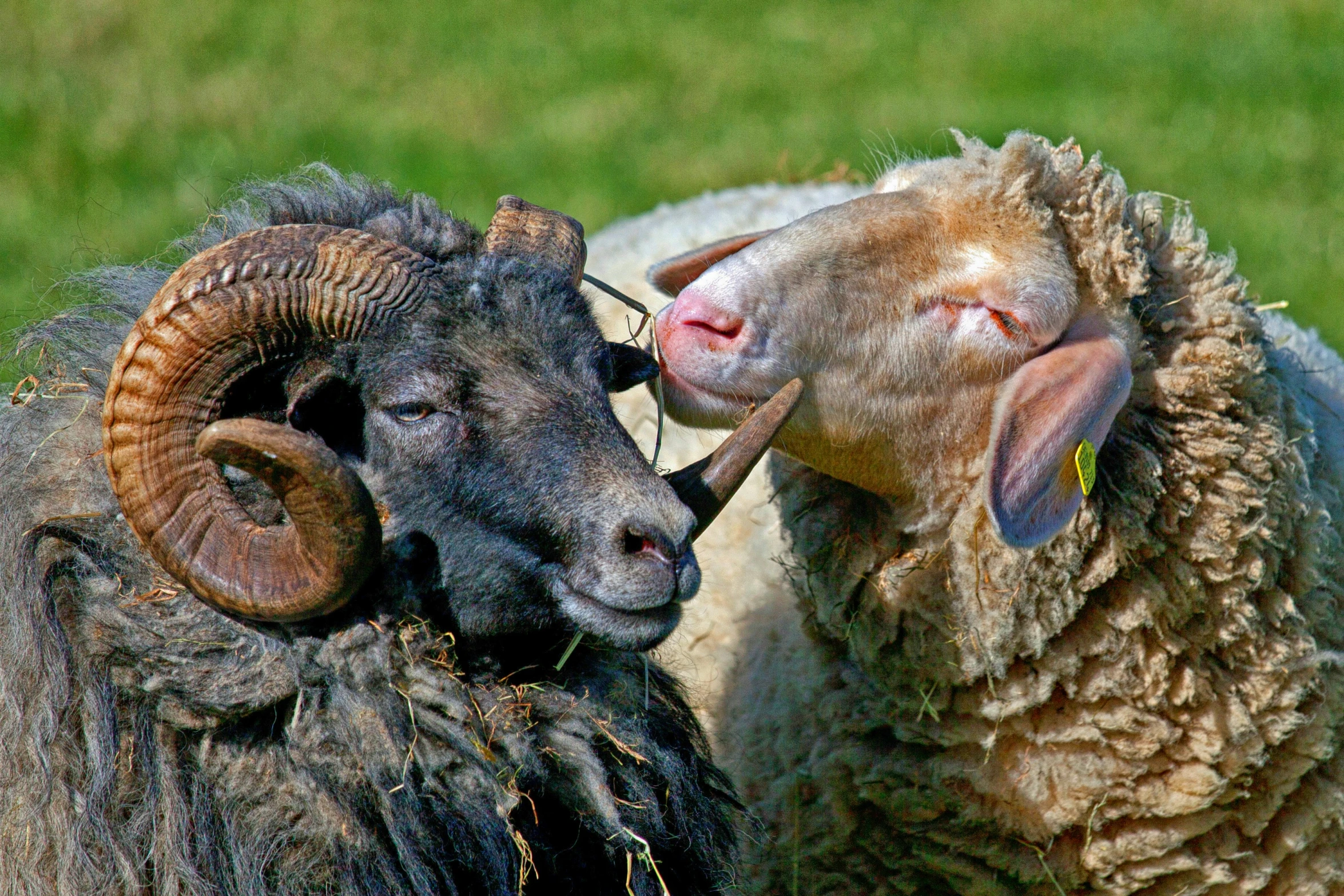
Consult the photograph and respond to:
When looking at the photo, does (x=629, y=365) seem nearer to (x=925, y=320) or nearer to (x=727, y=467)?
(x=727, y=467)

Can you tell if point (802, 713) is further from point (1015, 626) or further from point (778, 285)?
point (778, 285)

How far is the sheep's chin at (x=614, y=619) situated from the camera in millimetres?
2549

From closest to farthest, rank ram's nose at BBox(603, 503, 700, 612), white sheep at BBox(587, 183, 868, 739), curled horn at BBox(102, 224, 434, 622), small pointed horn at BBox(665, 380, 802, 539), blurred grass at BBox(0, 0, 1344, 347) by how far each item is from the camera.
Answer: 1. curled horn at BBox(102, 224, 434, 622)
2. ram's nose at BBox(603, 503, 700, 612)
3. small pointed horn at BBox(665, 380, 802, 539)
4. white sheep at BBox(587, 183, 868, 739)
5. blurred grass at BBox(0, 0, 1344, 347)

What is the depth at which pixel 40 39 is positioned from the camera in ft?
34.5

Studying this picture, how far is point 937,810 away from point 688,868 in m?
0.79

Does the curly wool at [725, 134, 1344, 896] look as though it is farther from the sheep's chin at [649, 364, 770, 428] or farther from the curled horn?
the curled horn

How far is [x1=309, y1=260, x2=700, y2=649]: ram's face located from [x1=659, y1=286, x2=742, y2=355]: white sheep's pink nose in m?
0.56

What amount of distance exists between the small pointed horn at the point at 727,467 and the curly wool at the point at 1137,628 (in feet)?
2.09

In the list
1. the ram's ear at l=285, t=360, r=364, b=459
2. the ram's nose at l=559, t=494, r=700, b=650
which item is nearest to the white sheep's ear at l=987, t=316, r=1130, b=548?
the ram's nose at l=559, t=494, r=700, b=650

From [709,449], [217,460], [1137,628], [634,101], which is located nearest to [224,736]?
[217,460]

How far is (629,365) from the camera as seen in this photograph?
302 centimetres

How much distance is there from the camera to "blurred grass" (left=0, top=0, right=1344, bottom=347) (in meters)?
8.40

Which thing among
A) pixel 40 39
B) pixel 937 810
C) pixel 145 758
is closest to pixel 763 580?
pixel 937 810

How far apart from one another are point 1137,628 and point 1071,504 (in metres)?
0.41
